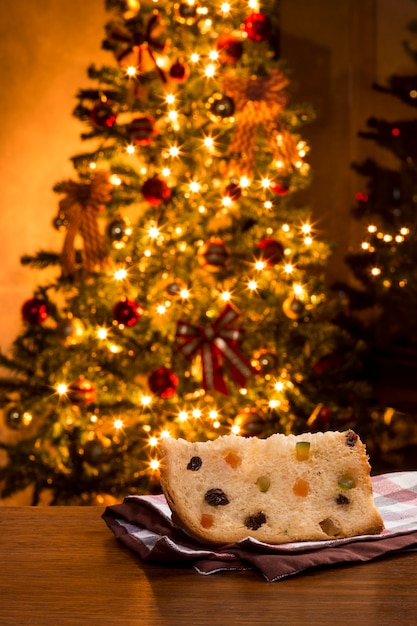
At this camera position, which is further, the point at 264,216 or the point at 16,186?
the point at 16,186

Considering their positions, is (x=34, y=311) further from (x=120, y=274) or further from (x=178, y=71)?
(x=178, y=71)

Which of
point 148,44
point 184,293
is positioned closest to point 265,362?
point 184,293

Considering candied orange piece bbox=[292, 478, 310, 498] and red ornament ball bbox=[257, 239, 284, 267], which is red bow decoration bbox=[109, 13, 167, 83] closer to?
red ornament ball bbox=[257, 239, 284, 267]

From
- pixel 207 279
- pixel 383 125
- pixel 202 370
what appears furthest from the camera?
pixel 383 125

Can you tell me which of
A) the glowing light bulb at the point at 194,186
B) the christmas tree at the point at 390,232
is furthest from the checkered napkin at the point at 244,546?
the christmas tree at the point at 390,232

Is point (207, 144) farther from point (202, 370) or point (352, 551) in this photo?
point (352, 551)

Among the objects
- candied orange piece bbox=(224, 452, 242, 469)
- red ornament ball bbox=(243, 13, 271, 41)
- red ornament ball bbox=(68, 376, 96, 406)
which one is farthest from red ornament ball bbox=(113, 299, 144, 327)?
candied orange piece bbox=(224, 452, 242, 469)

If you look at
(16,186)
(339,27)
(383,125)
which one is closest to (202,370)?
(16,186)
